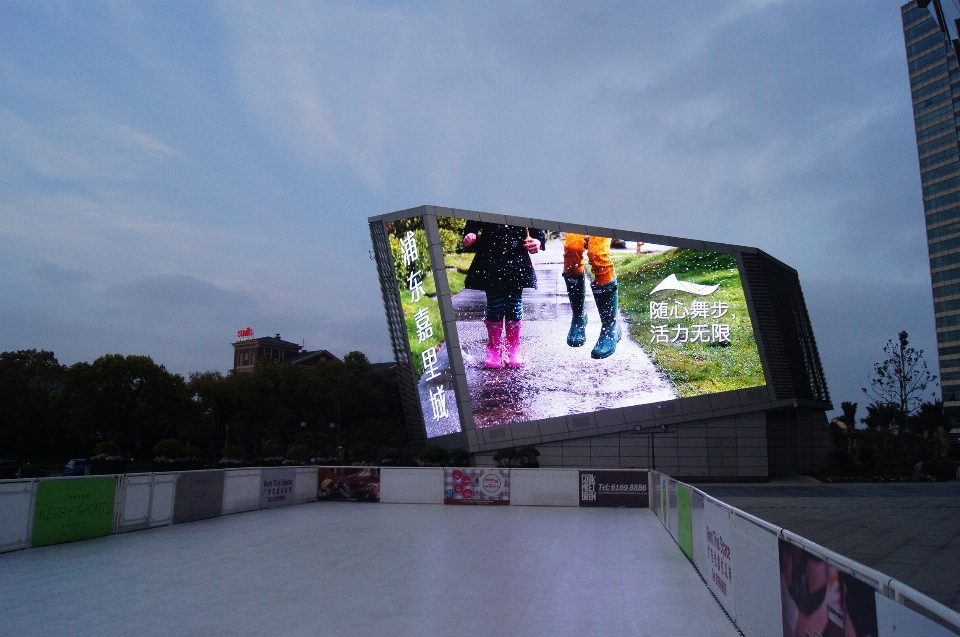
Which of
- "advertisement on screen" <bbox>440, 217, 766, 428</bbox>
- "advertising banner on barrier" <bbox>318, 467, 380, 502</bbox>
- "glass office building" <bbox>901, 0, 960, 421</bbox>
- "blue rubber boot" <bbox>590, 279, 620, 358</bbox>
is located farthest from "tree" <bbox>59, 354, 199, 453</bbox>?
"glass office building" <bbox>901, 0, 960, 421</bbox>

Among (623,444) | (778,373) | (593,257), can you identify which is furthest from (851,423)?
(593,257)

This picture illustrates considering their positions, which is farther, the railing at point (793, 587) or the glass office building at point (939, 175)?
the glass office building at point (939, 175)

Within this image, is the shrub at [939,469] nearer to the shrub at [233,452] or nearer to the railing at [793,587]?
the railing at [793,587]

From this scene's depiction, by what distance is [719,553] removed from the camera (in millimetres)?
12289

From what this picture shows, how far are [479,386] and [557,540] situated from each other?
30935 mm

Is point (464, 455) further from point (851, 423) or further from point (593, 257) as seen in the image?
point (851, 423)

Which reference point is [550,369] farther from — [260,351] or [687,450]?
[260,351]

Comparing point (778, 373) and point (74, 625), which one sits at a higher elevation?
point (778, 373)

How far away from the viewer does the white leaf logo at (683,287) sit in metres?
52.4

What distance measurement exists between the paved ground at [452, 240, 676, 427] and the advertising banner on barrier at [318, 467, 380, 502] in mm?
17876

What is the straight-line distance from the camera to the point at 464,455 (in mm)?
50219

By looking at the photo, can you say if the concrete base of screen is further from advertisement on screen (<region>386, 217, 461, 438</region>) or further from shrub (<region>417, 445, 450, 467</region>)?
advertisement on screen (<region>386, 217, 461, 438</region>)

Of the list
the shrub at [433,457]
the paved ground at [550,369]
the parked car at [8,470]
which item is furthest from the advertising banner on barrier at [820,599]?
the paved ground at [550,369]

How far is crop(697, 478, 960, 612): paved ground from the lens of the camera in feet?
51.3
